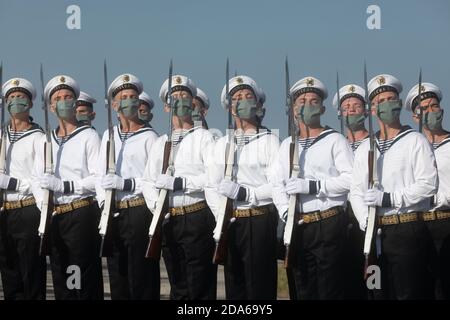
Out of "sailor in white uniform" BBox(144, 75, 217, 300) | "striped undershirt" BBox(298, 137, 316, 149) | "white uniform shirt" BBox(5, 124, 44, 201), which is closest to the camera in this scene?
"striped undershirt" BBox(298, 137, 316, 149)

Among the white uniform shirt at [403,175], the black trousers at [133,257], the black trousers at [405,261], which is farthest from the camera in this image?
the black trousers at [133,257]

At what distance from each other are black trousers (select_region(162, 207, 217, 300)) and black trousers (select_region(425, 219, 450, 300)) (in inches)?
91.5

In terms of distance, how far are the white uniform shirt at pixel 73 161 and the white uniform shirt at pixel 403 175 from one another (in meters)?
3.12

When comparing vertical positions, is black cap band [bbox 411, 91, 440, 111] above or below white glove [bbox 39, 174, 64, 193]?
above

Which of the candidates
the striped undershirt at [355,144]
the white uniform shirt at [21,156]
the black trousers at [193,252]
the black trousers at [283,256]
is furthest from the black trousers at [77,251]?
the striped undershirt at [355,144]

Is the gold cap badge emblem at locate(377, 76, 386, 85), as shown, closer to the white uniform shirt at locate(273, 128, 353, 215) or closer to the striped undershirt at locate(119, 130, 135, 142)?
the white uniform shirt at locate(273, 128, 353, 215)

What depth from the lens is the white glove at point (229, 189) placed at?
13.3 metres

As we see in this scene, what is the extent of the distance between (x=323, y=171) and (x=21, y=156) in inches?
144

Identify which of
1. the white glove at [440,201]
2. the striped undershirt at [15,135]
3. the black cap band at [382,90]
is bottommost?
the white glove at [440,201]

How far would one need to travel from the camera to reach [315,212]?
43.0 ft

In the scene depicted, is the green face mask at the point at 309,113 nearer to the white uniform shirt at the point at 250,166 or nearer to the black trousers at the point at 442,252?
the white uniform shirt at the point at 250,166

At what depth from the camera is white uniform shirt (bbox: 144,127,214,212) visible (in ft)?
45.5

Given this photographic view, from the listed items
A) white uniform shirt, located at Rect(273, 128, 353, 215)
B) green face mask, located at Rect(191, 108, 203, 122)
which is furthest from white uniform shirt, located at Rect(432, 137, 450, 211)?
green face mask, located at Rect(191, 108, 203, 122)

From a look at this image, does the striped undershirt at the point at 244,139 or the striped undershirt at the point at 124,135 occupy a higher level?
the striped undershirt at the point at 124,135
